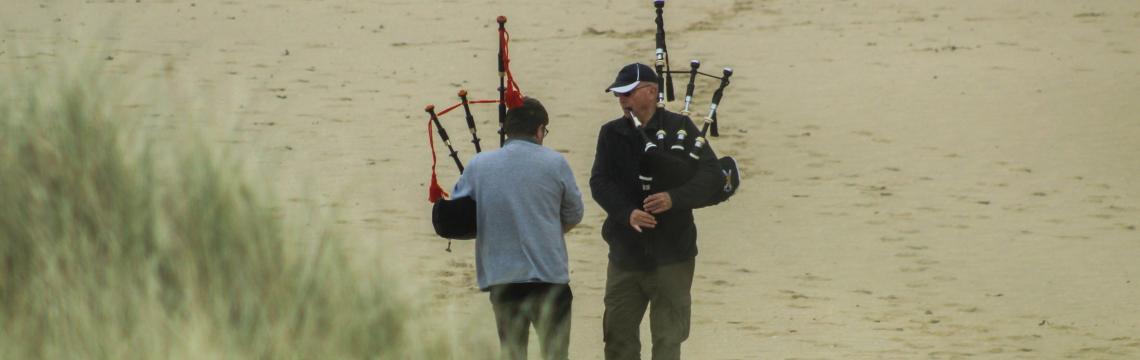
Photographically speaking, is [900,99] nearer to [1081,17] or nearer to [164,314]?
[1081,17]

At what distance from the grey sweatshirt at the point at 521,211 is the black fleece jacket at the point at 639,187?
601 mm

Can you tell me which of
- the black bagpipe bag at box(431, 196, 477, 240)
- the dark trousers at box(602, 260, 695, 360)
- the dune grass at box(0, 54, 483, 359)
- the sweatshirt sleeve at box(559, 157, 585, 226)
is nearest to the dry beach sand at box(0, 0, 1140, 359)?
the dune grass at box(0, 54, 483, 359)

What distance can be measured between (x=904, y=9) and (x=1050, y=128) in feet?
16.6

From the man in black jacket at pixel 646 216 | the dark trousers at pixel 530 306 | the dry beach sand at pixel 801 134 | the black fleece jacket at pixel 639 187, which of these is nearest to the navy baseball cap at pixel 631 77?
the man in black jacket at pixel 646 216

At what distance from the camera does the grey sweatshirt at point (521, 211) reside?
766 centimetres

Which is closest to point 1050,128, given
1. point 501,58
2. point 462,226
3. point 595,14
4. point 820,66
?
point 820,66

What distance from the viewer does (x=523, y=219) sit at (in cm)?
766

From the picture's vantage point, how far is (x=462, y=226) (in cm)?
775

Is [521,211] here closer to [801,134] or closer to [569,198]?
[569,198]

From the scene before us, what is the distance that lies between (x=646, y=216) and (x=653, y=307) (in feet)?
1.65

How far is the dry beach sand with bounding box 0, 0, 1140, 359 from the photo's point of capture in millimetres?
12891

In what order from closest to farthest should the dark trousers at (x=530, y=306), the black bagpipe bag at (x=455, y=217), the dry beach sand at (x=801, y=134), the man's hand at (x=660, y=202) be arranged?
the dark trousers at (x=530, y=306) → the black bagpipe bag at (x=455, y=217) → the man's hand at (x=660, y=202) → the dry beach sand at (x=801, y=134)

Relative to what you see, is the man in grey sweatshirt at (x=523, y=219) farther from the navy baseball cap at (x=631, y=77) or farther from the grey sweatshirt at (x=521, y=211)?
the navy baseball cap at (x=631, y=77)

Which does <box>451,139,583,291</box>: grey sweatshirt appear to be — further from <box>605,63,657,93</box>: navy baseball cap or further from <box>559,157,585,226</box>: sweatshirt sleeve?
<box>605,63,657,93</box>: navy baseball cap
